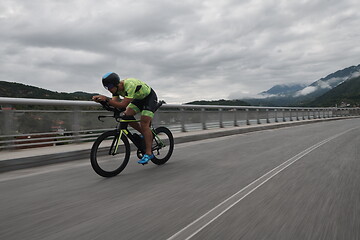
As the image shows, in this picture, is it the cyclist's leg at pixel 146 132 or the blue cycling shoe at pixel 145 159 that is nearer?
the blue cycling shoe at pixel 145 159

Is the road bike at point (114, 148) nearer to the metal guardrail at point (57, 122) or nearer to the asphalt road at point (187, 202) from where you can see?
the asphalt road at point (187, 202)

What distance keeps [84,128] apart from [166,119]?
427 centimetres

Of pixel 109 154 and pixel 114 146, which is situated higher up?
pixel 114 146

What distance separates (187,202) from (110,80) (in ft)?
7.63

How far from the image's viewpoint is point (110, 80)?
465 centimetres

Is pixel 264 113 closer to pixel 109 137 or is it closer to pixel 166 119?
pixel 166 119

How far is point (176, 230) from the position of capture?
8.43 ft

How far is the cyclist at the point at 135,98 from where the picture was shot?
468 cm

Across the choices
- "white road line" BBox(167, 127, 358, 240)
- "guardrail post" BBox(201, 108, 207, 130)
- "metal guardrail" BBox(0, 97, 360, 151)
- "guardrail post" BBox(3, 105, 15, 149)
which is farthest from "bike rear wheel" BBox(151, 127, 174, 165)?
"guardrail post" BBox(201, 108, 207, 130)

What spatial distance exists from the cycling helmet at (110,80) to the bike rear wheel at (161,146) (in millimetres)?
1488

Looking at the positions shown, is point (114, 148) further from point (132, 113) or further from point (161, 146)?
point (161, 146)

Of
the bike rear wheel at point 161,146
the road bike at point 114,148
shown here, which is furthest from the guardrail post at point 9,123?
the bike rear wheel at point 161,146

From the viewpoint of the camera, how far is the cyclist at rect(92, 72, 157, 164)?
4.68m

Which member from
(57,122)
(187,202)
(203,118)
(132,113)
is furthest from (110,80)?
(203,118)
